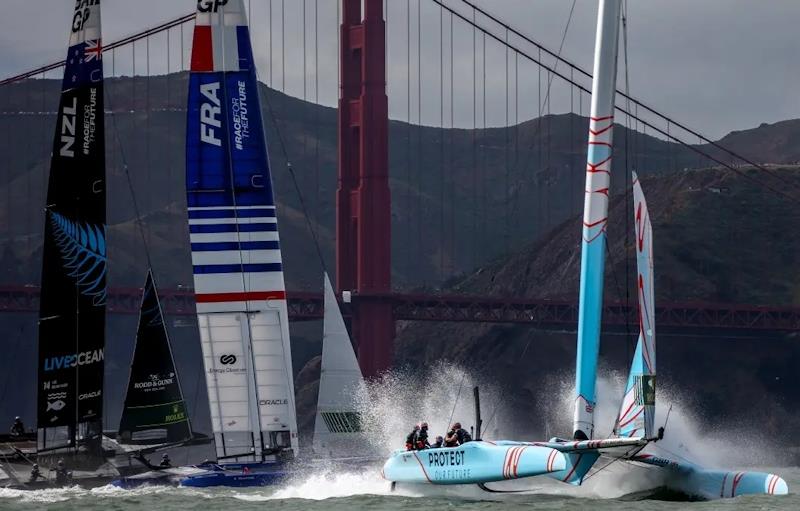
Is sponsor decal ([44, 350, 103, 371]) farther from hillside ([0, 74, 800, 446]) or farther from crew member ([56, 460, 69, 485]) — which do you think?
hillside ([0, 74, 800, 446])

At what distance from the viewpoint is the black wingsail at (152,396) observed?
1213 inches

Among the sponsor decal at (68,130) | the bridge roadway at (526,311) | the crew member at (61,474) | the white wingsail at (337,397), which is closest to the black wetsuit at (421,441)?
the white wingsail at (337,397)

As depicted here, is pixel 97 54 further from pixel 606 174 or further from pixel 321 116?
pixel 321 116

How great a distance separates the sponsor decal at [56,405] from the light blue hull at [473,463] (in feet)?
18.3

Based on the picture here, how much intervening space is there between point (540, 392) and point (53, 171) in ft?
173

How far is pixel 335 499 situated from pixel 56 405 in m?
5.15

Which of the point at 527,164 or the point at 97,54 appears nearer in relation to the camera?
the point at 97,54

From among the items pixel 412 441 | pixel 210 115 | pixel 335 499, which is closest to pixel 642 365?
pixel 412 441

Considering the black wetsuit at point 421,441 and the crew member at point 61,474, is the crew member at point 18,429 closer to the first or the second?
the crew member at point 61,474

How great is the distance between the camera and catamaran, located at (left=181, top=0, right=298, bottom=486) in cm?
2567

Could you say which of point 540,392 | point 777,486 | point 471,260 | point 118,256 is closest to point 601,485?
point 777,486

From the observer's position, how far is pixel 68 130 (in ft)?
90.0

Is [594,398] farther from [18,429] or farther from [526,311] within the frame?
[526,311]

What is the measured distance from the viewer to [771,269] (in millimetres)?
86062
